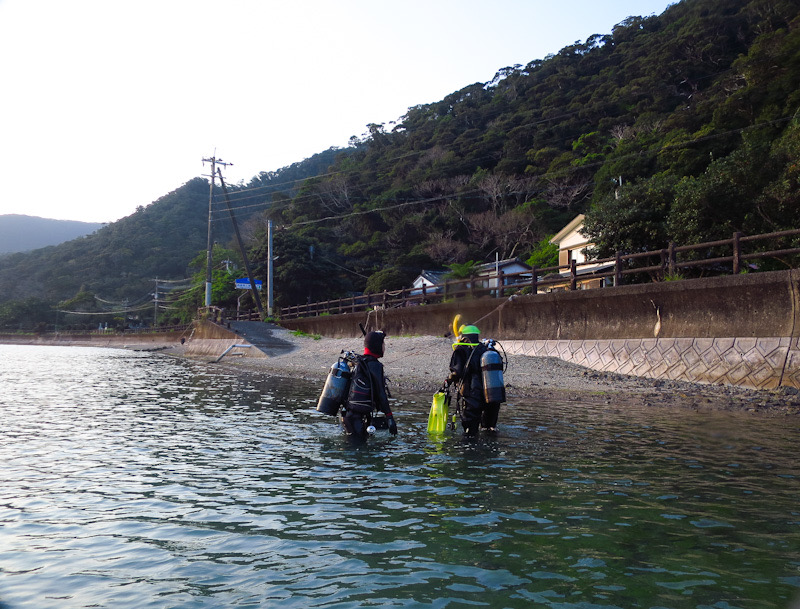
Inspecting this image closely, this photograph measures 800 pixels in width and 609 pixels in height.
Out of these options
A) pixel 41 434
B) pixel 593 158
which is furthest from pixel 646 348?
pixel 593 158

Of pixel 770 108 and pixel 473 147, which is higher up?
pixel 473 147

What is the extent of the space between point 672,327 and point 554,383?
11.6ft

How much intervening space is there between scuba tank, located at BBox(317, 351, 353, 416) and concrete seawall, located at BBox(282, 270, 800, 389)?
970 cm

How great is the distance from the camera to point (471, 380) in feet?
28.6

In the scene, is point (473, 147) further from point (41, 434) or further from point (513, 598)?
point (513, 598)

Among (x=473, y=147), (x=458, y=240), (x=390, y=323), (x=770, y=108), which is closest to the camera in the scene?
(x=390, y=323)

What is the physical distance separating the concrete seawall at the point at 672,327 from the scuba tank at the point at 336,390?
970 cm

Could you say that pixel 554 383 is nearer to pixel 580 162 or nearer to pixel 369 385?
pixel 369 385

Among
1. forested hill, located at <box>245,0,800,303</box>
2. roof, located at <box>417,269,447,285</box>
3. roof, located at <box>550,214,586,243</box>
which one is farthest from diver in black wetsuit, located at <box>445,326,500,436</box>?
roof, located at <box>417,269,447,285</box>

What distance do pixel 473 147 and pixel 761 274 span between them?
52560mm

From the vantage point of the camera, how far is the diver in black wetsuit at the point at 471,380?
28.4ft

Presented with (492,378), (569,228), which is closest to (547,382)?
(492,378)

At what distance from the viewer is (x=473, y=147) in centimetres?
6331

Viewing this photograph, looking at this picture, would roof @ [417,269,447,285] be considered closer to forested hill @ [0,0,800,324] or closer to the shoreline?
forested hill @ [0,0,800,324]
